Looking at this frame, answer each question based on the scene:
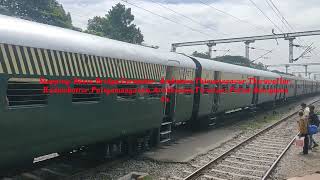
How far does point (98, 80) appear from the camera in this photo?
29.0 feet

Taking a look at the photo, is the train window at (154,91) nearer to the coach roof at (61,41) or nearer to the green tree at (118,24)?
A: the coach roof at (61,41)

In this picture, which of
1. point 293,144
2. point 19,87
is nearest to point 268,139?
point 293,144

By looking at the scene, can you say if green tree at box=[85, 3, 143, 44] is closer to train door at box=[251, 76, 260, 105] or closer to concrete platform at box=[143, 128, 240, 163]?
train door at box=[251, 76, 260, 105]

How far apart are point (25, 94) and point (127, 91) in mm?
3652

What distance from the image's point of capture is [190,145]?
14.4 metres

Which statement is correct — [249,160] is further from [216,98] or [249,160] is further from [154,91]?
[216,98]

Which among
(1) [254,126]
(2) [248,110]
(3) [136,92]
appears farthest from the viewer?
(2) [248,110]

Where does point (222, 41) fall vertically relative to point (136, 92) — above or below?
above

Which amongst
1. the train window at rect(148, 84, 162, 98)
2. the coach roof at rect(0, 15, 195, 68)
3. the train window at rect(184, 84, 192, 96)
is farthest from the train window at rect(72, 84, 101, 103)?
the train window at rect(184, 84, 192, 96)

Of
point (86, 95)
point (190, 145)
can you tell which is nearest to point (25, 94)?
point (86, 95)

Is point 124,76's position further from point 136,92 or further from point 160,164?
point 160,164

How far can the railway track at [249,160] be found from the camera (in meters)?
10.1

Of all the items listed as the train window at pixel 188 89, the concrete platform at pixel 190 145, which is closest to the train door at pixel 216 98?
the concrete platform at pixel 190 145

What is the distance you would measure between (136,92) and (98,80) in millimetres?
2018
